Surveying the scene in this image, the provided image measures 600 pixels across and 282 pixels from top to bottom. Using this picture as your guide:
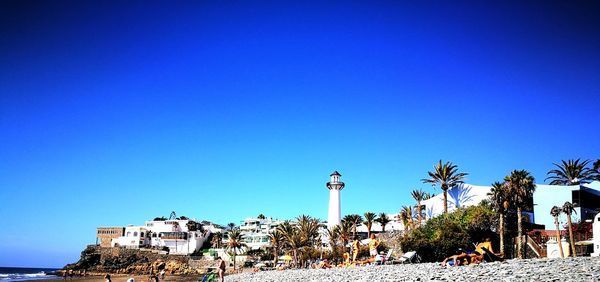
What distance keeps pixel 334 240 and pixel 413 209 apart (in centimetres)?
1195

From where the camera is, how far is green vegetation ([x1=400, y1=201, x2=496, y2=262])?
1533 inches

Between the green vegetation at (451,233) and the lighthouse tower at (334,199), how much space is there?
3287 centimetres

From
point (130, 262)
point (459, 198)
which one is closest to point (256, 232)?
point (130, 262)

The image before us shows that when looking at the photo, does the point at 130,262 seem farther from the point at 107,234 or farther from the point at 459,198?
the point at 459,198

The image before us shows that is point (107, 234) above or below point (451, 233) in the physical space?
below

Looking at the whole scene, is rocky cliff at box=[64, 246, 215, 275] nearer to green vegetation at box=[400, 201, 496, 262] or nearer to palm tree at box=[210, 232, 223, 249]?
palm tree at box=[210, 232, 223, 249]

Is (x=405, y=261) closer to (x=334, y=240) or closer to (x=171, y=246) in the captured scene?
(x=334, y=240)

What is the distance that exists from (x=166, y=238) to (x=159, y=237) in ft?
10.2

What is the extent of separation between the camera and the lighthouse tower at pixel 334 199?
255ft

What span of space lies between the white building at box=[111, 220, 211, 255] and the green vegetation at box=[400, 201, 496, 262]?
6240 centimetres

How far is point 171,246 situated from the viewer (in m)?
96.1

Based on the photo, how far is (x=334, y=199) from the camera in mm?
78875

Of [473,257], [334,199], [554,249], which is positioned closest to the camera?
[473,257]

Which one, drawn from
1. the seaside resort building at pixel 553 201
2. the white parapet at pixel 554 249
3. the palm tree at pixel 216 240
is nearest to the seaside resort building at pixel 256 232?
the palm tree at pixel 216 240
